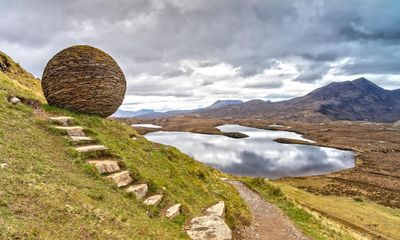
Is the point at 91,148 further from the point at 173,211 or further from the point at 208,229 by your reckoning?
the point at 208,229

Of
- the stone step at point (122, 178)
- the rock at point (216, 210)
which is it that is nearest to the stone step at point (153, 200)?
the stone step at point (122, 178)

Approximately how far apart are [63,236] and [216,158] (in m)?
85.4

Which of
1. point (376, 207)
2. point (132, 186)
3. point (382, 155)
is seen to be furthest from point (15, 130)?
point (382, 155)

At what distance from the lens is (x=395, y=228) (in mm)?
38500

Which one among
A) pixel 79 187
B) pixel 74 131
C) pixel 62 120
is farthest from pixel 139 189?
pixel 62 120

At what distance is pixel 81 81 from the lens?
22000 mm

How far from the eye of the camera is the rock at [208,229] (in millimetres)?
14047

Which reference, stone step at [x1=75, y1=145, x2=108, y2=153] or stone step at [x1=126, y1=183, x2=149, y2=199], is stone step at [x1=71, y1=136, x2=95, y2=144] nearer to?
stone step at [x1=75, y1=145, x2=108, y2=153]

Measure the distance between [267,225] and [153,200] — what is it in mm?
8657

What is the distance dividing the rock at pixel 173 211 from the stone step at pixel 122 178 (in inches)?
100

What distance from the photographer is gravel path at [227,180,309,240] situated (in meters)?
17.7

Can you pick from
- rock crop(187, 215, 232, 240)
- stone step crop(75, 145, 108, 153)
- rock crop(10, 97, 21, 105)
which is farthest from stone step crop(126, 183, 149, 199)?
rock crop(10, 97, 21, 105)

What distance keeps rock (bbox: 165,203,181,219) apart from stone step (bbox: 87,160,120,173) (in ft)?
11.5

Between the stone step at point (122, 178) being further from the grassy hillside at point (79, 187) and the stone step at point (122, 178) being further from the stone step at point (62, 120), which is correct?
the stone step at point (62, 120)
